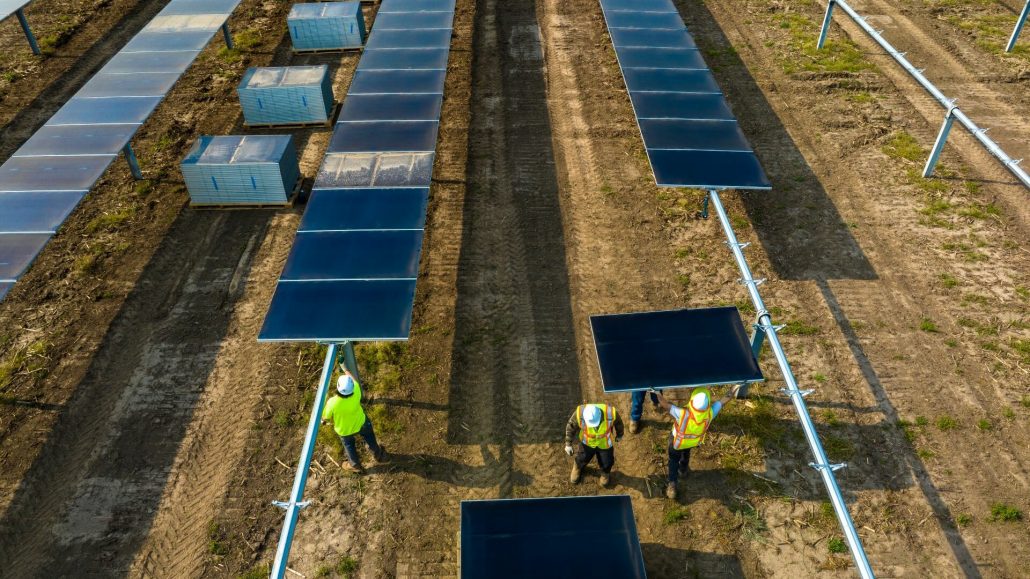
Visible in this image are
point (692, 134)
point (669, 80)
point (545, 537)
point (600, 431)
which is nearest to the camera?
point (545, 537)

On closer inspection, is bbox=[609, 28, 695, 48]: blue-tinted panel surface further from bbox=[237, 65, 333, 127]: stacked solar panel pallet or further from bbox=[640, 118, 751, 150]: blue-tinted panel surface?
bbox=[237, 65, 333, 127]: stacked solar panel pallet

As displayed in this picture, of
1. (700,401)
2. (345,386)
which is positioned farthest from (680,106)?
(345,386)

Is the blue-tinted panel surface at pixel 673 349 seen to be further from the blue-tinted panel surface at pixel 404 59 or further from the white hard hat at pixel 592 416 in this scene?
the blue-tinted panel surface at pixel 404 59

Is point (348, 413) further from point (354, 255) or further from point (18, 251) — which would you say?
point (18, 251)

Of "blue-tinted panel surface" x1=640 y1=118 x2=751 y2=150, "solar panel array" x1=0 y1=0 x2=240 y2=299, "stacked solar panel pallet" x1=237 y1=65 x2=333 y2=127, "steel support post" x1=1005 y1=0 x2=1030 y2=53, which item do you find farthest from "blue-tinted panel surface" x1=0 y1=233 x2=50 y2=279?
"steel support post" x1=1005 y1=0 x2=1030 y2=53

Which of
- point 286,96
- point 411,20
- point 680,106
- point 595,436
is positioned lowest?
point 595,436
